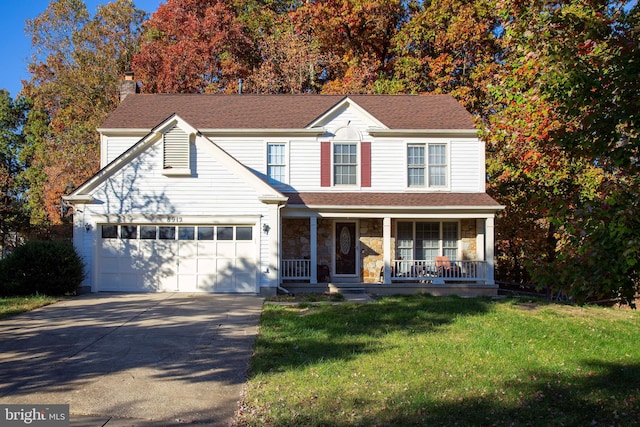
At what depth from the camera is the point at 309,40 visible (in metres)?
30.4

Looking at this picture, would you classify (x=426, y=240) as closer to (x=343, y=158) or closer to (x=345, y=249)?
(x=345, y=249)

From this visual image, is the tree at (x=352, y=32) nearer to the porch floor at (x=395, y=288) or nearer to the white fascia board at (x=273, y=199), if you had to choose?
the white fascia board at (x=273, y=199)

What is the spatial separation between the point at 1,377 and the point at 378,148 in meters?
14.0

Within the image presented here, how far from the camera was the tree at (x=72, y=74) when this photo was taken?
98.8 feet

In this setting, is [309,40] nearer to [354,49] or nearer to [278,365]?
[354,49]

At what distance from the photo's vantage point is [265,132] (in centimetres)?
1839

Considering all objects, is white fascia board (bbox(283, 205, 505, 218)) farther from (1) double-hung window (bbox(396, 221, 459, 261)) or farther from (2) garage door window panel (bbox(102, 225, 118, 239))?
(2) garage door window panel (bbox(102, 225, 118, 239))

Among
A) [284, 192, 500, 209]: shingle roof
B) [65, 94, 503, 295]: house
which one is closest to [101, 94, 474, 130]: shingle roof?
[65, 94, 503, 295]: house

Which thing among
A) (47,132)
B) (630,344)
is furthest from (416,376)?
(47,132)

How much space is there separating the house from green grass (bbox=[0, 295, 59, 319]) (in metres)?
2.07

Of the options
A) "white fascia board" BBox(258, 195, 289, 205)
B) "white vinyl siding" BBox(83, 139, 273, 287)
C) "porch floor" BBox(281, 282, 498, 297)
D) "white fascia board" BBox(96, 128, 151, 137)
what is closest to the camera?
"white fascia board" BBox(258, 195, 289, 205)

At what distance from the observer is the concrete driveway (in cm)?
605

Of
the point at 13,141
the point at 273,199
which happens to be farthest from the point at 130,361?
the point at 13,141

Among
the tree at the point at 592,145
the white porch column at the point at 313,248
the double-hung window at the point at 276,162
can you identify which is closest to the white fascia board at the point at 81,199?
the double-hung window at the point at 276,162
